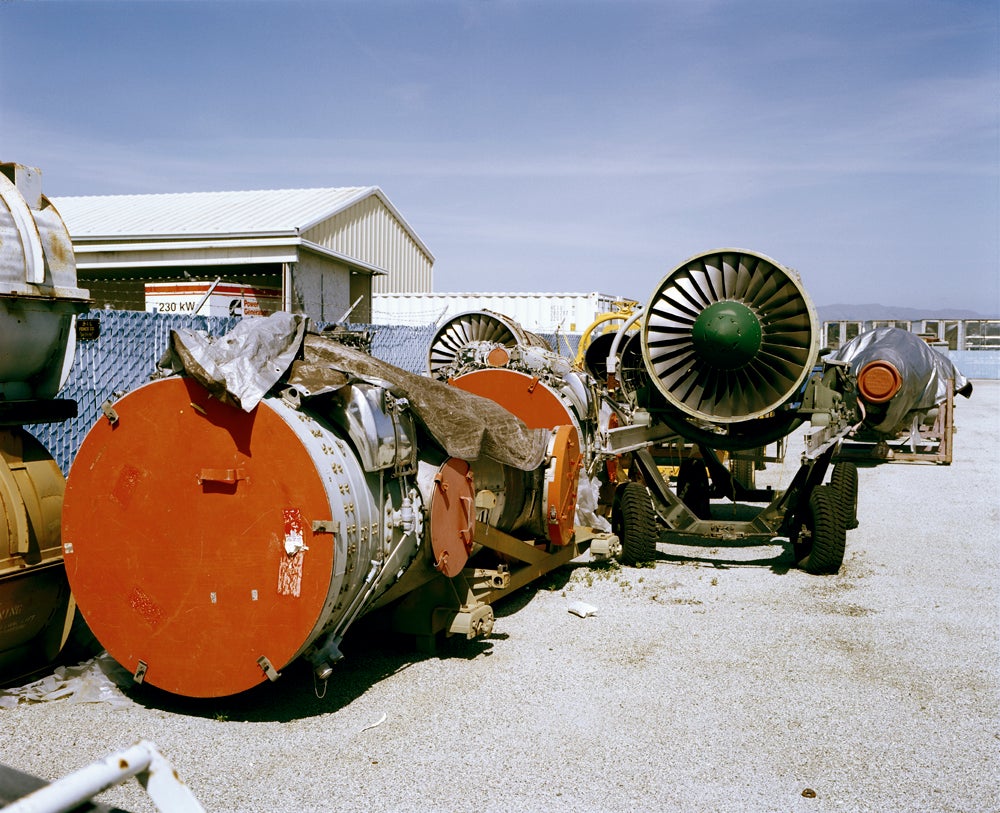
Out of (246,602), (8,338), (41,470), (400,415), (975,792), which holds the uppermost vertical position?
(8,338)

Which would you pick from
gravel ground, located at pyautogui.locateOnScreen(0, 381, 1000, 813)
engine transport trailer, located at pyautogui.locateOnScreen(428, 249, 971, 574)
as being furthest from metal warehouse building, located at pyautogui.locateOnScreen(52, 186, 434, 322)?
gravel ground, located at pyautogui.locateOnScreen(0, 381, 1000, 813)

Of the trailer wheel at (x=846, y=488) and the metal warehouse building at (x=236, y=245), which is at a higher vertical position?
the metal warehouse building at (x=236, y=245)

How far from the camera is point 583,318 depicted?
2428 cm

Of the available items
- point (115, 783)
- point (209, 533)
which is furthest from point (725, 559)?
point (115, 783)

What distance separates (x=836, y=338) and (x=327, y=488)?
46.7m

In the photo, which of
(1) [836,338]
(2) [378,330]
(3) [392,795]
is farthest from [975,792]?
(1) [836,338]

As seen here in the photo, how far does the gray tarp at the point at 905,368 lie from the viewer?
15172mm

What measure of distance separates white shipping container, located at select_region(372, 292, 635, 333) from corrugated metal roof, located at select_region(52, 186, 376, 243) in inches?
121

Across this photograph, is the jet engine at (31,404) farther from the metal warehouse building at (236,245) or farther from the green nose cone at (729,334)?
the metal warehouse building at (236,245)

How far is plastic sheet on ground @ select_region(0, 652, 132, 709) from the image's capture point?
14.9ft

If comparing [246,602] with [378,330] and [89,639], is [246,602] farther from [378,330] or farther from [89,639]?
[378,330]

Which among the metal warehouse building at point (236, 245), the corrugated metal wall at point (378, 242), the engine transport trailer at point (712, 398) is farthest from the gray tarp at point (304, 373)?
the corrugated metal wall at point (378, 242)

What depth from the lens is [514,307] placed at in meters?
24.8

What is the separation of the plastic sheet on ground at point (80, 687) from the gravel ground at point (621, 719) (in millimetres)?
73
